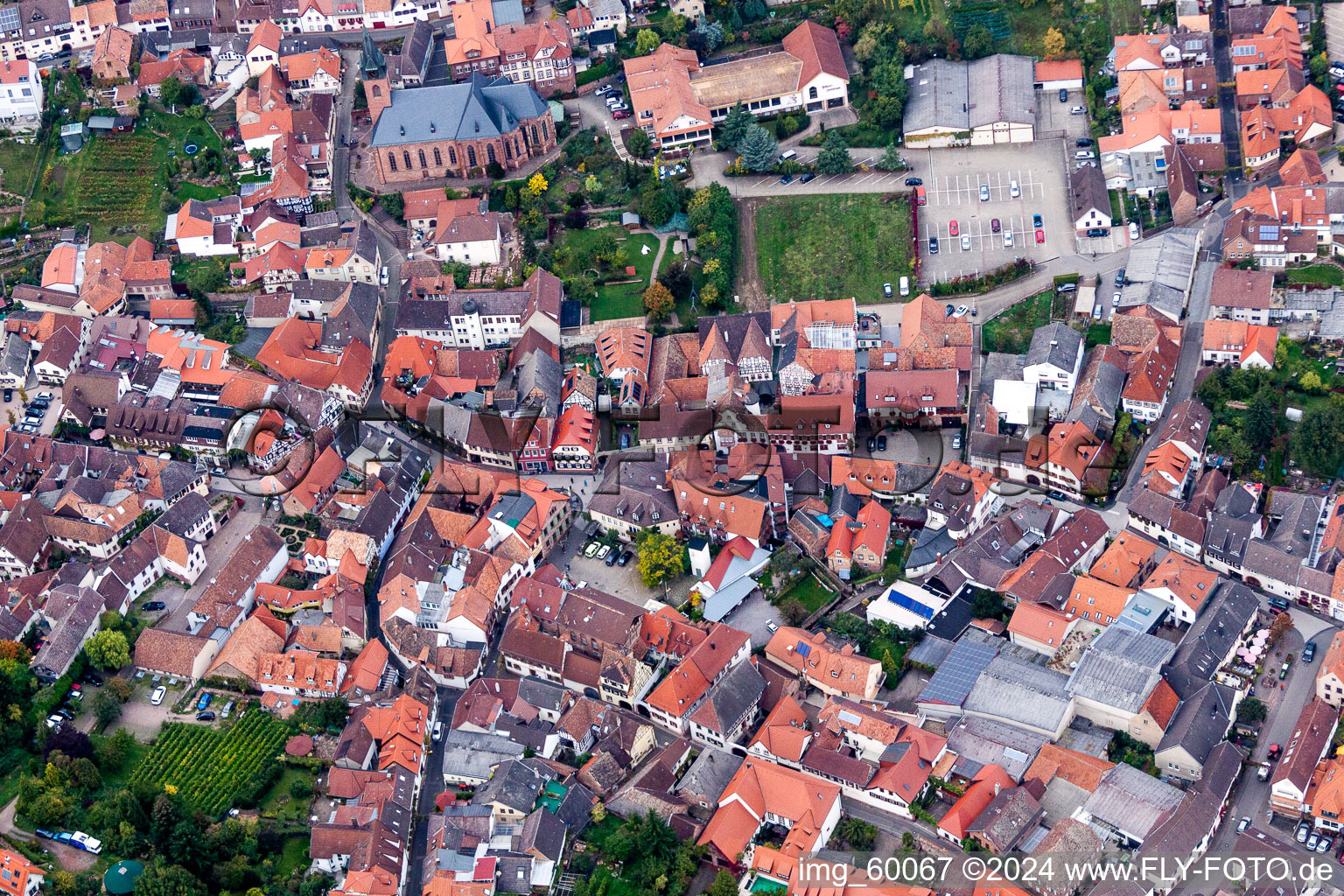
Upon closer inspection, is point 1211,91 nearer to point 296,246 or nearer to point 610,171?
point 610,171

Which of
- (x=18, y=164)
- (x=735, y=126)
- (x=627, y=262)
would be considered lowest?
(x=627, y=262)

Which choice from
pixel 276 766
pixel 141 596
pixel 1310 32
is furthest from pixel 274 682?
pixel 1310 32

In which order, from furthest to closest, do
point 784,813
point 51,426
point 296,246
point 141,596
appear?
point 296,246, point 51,426, point 141,596, point 784,813

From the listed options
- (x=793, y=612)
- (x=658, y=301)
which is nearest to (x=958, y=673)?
(x=793, y=612)

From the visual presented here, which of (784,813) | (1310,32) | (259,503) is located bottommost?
(784,813)

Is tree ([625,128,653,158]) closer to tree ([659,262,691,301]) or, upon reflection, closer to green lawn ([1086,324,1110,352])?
tree ([659,262,691,301])

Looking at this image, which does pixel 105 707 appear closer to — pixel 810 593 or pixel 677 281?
pixel 810 593
